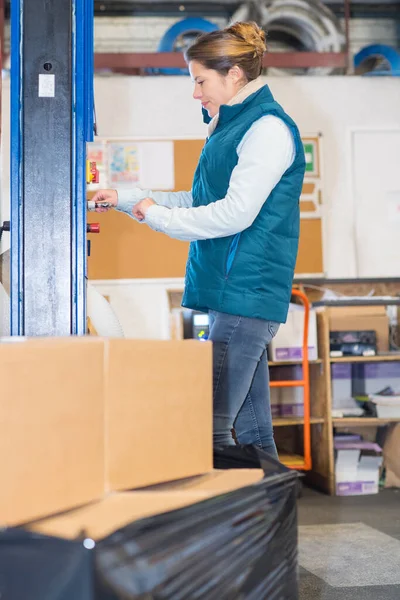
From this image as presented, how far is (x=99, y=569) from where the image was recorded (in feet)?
2.67

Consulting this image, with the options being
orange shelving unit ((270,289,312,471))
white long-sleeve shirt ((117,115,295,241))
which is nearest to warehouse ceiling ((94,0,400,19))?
orange shelving unit ((270,289,312,471))

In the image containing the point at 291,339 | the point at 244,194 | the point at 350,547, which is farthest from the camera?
the point at 291,339

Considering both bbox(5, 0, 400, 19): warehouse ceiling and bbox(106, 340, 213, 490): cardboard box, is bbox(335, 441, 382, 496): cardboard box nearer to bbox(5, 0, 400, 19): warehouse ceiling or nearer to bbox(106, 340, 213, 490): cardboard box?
bbox(106, 340, 213, 490): cardboard box

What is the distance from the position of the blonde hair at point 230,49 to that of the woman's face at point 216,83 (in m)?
0.01

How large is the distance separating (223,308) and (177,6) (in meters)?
4.13

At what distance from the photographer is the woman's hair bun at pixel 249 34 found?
173 centimetres

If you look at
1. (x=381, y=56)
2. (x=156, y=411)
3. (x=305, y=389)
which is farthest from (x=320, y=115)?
(x=156, y=411)

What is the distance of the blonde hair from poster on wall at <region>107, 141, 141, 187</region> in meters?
2.78

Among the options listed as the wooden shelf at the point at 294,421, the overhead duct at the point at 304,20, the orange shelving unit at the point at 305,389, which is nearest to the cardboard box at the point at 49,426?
the orange shelving unit at the point at 305,389

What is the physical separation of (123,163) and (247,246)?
3.02 m

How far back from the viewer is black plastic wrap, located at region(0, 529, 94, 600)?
799mm

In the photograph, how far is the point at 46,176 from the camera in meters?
1.62

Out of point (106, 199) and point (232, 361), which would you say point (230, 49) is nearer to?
point (106, 199)

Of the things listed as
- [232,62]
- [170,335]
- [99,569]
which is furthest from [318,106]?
[99,569]
